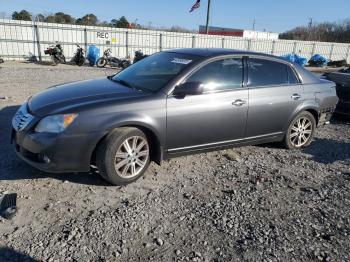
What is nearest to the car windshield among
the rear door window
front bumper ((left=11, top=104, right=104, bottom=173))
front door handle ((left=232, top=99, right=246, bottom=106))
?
front door handle ((left=232, top=99, right=246, bottom=106))

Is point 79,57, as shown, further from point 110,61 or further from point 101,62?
point 110,61

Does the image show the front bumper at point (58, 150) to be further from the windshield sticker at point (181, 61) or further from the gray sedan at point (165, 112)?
the windshield sticker at point (181, 61)

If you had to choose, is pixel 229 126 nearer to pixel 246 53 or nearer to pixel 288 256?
pixel 246 53

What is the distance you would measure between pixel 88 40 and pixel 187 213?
1982 centimetres

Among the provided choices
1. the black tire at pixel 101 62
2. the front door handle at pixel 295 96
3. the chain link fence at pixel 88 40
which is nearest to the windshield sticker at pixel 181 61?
the front door handle at pixel 295 96

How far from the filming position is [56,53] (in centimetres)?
1900

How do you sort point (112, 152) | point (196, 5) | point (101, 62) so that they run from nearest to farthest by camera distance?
point (112, 152)
point (101, 62)
point (196, 5)

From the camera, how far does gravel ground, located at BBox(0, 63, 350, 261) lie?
302cm

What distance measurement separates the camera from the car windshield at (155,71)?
14.9ft

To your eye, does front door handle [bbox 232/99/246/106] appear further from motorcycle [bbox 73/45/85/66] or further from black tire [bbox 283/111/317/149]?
motorcycle [bbox 73/45/85/66]

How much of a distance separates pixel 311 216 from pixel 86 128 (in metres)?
2.67

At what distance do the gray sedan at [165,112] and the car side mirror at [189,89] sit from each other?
0.01 m

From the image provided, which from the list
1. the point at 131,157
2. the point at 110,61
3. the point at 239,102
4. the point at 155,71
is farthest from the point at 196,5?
the point at 131,157

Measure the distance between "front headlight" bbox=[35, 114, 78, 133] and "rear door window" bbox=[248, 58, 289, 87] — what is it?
2.66 m
